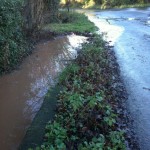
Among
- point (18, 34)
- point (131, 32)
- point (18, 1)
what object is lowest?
point (131, 32)

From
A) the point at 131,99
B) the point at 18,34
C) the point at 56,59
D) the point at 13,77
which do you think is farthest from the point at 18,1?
the point at 131,99

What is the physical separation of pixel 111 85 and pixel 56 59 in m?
4.30

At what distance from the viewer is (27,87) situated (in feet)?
33.0

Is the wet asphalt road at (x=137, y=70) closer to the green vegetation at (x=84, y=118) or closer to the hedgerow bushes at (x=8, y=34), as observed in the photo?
the green vegetation at (x=84, y=118)

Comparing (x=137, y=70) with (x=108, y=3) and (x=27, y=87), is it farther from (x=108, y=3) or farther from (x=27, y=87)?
(x=108, y=3)

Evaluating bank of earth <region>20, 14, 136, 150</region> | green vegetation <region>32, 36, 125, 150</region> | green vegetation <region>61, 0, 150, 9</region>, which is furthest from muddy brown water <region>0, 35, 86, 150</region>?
green vegetation <region>61, 0, 150, 9</region>

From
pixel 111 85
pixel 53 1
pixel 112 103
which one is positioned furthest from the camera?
pixel 53 1

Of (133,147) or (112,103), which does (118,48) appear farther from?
(133,147)

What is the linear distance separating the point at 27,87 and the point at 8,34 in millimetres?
2321

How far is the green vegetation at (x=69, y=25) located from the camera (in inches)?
797

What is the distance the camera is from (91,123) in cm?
691

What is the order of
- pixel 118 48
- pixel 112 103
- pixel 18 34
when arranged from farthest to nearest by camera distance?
pixel 118 48 < pixel 18 34 < pixel 112 103

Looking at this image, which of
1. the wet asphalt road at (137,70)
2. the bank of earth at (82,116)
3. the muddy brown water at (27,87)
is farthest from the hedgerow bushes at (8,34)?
the wet asphalt road at (137,70)

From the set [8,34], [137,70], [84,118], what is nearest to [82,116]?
[84,118]
